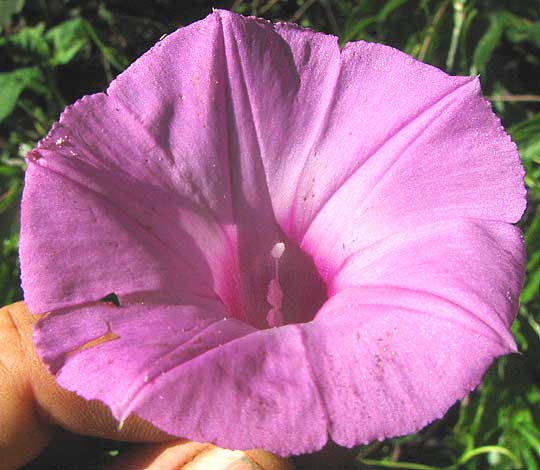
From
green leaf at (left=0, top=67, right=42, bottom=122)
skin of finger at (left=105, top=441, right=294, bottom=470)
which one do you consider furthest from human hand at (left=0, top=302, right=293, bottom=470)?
green leaf at (left=0, top=67, right=42, bottom=122)

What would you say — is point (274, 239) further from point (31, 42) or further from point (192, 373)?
point (31, 42)

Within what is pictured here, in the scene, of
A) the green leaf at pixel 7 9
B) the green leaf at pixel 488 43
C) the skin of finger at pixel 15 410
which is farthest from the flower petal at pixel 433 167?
the green leaf at pixel 7 9

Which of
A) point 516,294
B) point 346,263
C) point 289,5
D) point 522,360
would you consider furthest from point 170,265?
point 289,5

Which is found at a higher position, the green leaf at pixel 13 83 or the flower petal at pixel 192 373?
the green leaf at pixel 13 83

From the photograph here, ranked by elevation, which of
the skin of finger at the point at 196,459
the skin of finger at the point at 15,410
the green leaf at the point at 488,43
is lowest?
the skin of finger at the point at 196,459

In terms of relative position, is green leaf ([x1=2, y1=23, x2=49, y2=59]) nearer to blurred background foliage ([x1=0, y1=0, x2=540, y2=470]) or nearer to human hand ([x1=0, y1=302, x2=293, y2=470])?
blurred background foliage ([x1=0, y1=0, x2=540, y2=470])

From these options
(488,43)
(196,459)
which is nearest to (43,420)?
(196,459)

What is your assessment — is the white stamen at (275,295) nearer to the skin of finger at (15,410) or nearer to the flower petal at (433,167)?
the flower petal at (433,167)
